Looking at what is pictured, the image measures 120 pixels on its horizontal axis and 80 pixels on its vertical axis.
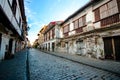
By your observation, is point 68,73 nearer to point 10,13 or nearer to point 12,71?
point 12,71

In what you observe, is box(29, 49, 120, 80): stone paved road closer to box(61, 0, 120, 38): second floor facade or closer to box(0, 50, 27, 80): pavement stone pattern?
box(0, 50, 27, 80): pavement stone pattern

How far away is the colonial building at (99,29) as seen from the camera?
8.98 meters

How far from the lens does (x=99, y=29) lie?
1030 centimetres

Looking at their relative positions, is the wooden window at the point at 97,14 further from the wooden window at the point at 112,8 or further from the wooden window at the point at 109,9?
the wooden window at the point at 112,8

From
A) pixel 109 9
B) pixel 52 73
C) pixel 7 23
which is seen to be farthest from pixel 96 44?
pixel 7 23

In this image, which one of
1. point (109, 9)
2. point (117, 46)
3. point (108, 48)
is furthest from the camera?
point (108, 48)

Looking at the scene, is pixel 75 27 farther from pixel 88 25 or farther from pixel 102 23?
pixel 102 23

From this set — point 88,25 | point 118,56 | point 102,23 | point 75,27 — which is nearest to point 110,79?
point 118,56

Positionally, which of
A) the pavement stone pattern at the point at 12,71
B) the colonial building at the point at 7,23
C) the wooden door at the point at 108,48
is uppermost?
the colonial building at the point at 7,23

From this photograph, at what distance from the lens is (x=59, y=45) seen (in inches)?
845

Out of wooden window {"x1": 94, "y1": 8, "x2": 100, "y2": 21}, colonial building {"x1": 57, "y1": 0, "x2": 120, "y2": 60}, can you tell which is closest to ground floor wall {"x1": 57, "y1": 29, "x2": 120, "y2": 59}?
colonial building {"x1": 57, "y1": 0, "x2": 120, "y2": 60}

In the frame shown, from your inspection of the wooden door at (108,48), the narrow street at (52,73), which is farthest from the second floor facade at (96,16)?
the narrow street at (52,73)

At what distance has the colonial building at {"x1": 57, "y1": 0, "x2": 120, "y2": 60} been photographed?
8.98 meters

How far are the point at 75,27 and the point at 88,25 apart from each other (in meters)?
3.47
